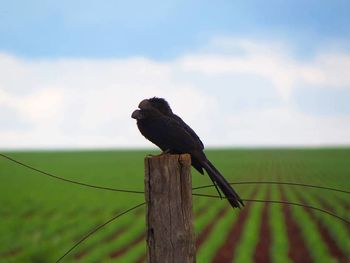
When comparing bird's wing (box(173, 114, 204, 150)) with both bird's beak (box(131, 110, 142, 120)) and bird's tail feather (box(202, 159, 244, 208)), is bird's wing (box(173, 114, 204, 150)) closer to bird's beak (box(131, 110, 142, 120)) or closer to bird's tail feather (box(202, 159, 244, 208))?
bird's beak (box(131, 110, 142, 120))

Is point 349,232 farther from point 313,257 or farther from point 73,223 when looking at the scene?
point 73,223

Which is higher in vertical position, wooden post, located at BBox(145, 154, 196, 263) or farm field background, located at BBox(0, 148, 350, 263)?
wooden post, located at BBox(145, 154, 196, 263)

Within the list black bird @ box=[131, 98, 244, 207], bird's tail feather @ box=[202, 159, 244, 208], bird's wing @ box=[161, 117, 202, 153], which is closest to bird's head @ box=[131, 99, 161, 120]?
black bird @ box=[131, 98, 244, 207]

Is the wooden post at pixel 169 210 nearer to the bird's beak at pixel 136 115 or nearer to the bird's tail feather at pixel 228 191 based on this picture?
the bird's tail feather at pixel 228 191

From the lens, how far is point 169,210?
294 centimetres

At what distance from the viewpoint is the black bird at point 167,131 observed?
378cm

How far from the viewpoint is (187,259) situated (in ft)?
9.55

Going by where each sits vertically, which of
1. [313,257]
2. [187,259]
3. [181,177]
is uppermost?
[181,177]

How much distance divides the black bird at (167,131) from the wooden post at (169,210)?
2.09 feet

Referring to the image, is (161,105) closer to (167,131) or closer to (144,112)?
(144,112)

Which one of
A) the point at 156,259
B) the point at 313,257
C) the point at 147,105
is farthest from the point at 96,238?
the point at 156,259

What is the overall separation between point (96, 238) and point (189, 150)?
1093cm

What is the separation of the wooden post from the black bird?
64 centimetres

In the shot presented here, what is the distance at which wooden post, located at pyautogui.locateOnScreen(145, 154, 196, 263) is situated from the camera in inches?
115
